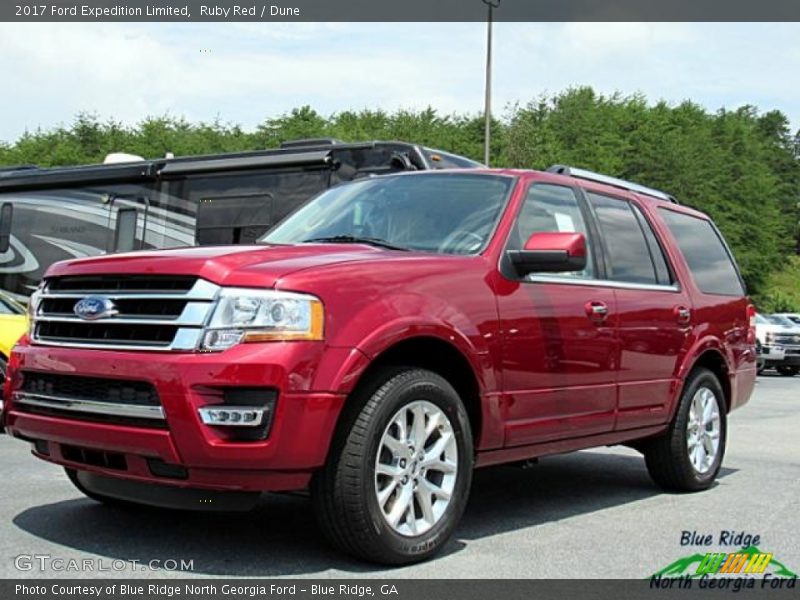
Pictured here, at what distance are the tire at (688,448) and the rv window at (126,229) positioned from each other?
26.7 ft

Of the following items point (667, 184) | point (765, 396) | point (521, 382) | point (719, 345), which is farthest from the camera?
point (667, 184)

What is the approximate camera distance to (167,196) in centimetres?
1274

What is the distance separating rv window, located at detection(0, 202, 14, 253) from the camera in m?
14.8

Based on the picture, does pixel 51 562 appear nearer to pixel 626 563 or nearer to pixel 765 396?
pixel 626 563

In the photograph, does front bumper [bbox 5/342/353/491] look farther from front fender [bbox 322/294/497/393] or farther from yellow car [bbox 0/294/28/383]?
yellow car [bbox 0/294/28/383]

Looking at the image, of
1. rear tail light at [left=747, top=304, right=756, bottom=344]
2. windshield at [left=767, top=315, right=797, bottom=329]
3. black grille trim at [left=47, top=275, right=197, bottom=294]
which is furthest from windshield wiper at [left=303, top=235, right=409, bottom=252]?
windshield at [left=767, top=315, right=797, bottom=329]

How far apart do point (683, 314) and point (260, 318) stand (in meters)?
3.52

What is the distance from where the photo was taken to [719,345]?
23.8 ft

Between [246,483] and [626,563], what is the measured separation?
1.82 metres

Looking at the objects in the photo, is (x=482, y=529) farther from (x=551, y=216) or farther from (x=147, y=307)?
(x=147, y=307)

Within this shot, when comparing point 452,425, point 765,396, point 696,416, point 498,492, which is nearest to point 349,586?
point 452,425

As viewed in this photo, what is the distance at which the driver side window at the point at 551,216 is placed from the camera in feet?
18.4

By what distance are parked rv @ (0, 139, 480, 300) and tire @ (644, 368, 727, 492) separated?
420cm

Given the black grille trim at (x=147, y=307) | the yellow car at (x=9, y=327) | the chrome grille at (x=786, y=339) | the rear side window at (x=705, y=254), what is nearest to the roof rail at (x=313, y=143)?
the yellow car at (x=9, y=327)
